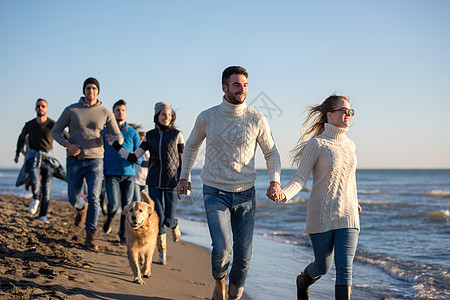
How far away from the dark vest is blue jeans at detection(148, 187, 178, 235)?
0.09 meters

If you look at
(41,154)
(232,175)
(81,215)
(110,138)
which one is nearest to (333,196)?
(232,175)

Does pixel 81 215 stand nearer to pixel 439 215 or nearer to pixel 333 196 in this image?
pixel 333 196

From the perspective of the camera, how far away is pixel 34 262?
4688 millimetres

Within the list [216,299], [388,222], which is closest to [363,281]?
[216,299]

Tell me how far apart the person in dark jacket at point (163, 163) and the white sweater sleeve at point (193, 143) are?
1.57 m

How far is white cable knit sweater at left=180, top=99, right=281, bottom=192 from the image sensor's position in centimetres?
379

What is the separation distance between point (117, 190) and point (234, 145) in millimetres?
3308

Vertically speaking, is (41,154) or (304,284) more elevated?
(41,154)

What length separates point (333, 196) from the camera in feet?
12.2

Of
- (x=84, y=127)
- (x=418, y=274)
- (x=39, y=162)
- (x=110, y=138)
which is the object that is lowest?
(x=418, y=274)

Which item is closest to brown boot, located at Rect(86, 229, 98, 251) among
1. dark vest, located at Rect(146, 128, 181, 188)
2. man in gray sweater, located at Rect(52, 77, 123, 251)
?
man in gray sweater, located at Rect(52, 77, 123, 251)

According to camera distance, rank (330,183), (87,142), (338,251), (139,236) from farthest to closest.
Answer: (87,142) < (139,236) < (330,183) < (338,251)

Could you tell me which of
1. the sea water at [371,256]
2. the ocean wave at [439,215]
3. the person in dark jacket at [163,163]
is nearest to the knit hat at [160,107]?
the person in dark jacket at [163,163]

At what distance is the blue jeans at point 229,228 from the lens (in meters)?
3.72
